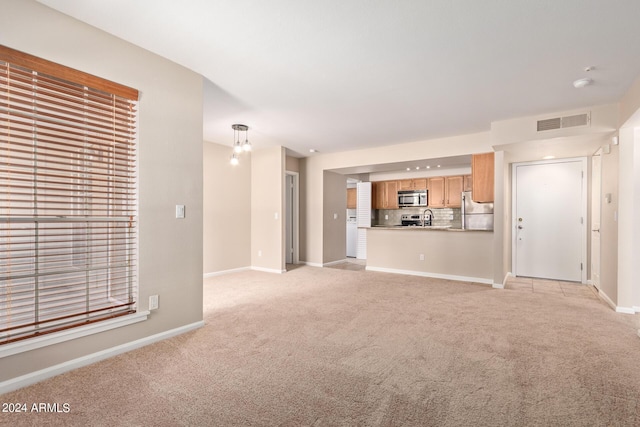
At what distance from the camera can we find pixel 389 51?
2.61 meters

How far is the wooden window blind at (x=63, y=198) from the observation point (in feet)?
6.50

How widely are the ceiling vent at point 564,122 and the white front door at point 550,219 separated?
5.57 ft

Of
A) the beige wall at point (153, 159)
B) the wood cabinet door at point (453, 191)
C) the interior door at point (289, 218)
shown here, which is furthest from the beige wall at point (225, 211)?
the wood cabinet door at point (453, 191)

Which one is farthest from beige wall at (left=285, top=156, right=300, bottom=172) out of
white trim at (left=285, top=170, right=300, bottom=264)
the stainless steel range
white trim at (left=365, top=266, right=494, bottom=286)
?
the stainless steel range

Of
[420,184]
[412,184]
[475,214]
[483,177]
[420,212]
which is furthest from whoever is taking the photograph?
[420,212]

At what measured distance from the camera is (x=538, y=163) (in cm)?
556

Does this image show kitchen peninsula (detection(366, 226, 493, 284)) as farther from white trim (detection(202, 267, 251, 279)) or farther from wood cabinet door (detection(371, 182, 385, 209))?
white trim (detection(202, 267, 251, 279))

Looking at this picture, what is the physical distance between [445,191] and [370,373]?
5.89 m

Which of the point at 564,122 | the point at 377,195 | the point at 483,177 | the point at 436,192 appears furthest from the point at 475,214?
the point at 564,122

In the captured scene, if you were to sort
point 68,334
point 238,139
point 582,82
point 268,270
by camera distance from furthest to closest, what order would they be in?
point 268,270, point 238,139, point 582,82, point 68,334

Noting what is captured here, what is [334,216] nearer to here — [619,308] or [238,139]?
[238,139]

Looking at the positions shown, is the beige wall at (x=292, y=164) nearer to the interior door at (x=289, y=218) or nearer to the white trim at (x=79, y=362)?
the interior door at (x=289, y=218)

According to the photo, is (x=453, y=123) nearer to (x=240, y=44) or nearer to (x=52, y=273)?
(x=240, y=44)

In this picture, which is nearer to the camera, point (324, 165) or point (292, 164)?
point (324, 165)
